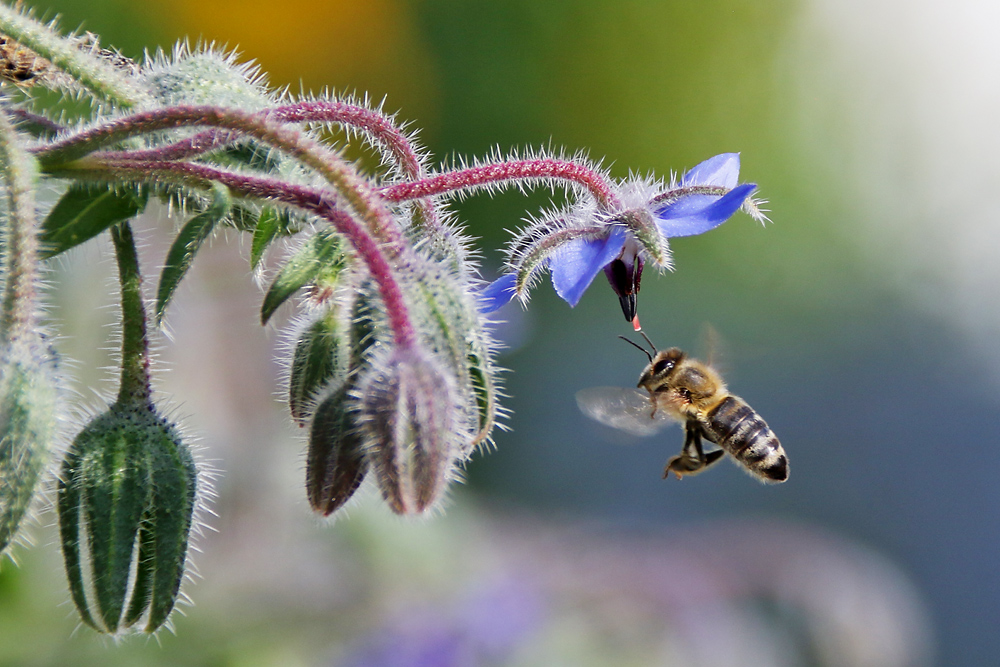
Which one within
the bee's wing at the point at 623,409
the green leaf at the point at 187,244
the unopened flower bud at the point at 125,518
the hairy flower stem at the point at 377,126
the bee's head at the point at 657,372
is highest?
the hairy flower stem at the point at 377,126

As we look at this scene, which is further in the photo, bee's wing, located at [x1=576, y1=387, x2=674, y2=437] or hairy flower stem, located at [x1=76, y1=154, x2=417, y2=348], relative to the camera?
bee's wing, located at [x1=576, y1=387, x2=674, y2=437]

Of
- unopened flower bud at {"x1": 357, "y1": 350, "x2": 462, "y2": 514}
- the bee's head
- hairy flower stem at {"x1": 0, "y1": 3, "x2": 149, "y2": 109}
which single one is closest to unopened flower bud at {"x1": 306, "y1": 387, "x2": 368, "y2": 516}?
unopened flower bud at {"x1": 357, "y1": 350, "x2": 462, "y2": 514}

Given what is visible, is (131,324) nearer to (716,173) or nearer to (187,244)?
(187,244)

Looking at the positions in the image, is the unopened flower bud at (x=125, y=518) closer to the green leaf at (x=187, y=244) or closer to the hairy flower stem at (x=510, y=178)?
the green leaf at (x=187, y=244)

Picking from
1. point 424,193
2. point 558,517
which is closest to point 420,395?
point 424,193

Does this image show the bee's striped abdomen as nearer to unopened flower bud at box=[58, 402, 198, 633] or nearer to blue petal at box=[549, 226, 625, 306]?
blue petal at box=[549, 226, 625, 306]

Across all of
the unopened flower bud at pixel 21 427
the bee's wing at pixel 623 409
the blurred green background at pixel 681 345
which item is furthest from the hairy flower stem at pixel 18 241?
the blurred green background at pixel 681 345
